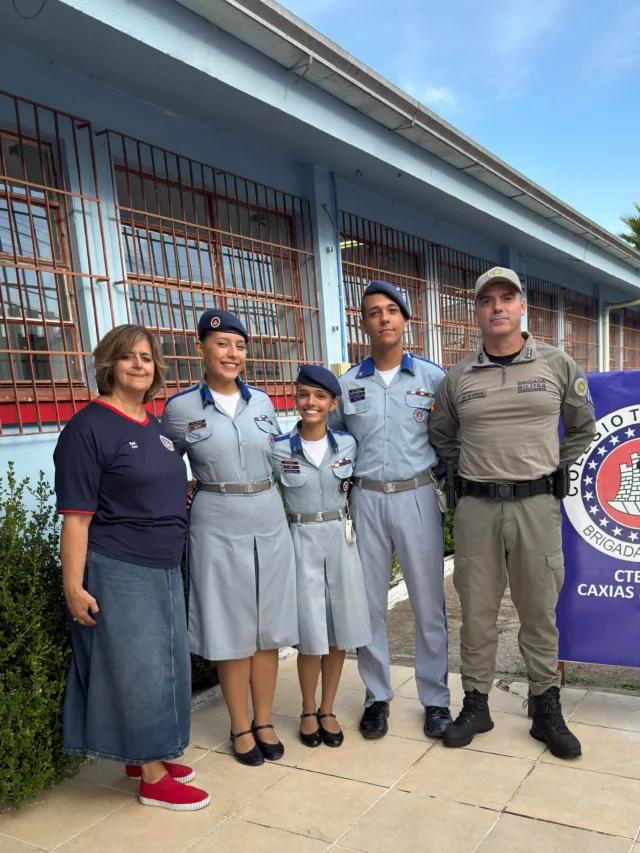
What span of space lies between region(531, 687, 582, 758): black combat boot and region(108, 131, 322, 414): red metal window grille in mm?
3334

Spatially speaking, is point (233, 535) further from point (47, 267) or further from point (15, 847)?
point (47, 267)

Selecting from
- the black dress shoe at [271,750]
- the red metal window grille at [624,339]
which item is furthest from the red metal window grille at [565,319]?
the black dress shoe at [271,750]

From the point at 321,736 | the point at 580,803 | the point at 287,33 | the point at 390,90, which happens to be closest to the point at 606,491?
the point at 580,803

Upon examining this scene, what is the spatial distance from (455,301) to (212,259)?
446 centimetres

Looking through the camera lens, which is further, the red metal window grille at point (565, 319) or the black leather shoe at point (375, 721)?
the red metal window grille at point (565, 319)

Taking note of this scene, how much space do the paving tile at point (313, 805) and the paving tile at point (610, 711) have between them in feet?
3.71

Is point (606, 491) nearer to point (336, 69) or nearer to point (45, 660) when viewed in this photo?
point (45, 660)

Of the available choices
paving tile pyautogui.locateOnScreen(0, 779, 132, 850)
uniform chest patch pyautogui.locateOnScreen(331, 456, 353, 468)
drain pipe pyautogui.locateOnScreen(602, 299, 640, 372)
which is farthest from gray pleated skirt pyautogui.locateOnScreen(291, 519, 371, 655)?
drain pipe pyautogui.locateOnScreen(602, 299, 640, 372)

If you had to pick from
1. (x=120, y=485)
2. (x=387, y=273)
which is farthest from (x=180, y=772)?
(x=387, y=273)

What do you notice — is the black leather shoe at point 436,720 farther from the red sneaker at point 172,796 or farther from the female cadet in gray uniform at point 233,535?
the red sneaker at point 172,796

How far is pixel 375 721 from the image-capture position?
3150 millimetres

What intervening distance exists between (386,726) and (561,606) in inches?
39.4

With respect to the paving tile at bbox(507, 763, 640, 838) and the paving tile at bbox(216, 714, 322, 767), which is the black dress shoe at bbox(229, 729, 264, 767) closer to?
the paving tile at bbox(216, 714, 322, 767)

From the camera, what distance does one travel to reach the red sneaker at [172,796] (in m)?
2.61
